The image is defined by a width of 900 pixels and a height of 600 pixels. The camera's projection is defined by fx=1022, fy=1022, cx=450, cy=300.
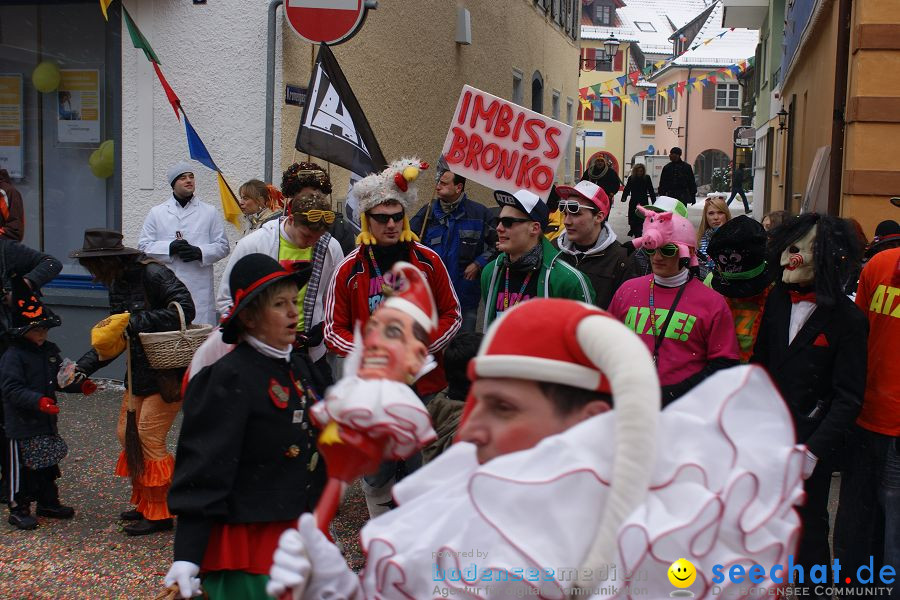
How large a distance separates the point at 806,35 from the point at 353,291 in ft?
38.5

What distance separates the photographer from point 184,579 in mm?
2758

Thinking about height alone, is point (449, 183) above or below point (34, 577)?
above

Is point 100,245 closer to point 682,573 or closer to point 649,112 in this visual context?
point 682,573

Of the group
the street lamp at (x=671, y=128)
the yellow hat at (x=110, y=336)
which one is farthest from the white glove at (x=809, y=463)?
the street lamp at (x=671, y=128)

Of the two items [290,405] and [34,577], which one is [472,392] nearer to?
[290,405]

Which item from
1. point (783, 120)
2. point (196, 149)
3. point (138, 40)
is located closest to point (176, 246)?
point (196, 149)

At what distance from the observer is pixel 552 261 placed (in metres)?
5.09

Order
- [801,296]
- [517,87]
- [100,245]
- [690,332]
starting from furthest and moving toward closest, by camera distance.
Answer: [517,87] < [100,245] < [690,332] < [801,296]

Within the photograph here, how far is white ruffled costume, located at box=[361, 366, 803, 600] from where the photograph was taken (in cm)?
163

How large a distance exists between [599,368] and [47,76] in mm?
9372

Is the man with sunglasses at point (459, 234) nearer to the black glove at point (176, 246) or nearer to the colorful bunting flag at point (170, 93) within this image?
the black glove at point (176, 246)

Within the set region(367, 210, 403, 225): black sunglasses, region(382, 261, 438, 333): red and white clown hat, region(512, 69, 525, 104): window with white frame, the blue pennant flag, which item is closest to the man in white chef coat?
the blue pennant flag

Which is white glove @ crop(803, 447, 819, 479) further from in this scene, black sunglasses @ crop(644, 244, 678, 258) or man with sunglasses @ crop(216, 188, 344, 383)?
man with sunglasses @ crop(216, 188, 344, 383)

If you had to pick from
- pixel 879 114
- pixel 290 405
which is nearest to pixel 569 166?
pixel 879 114
